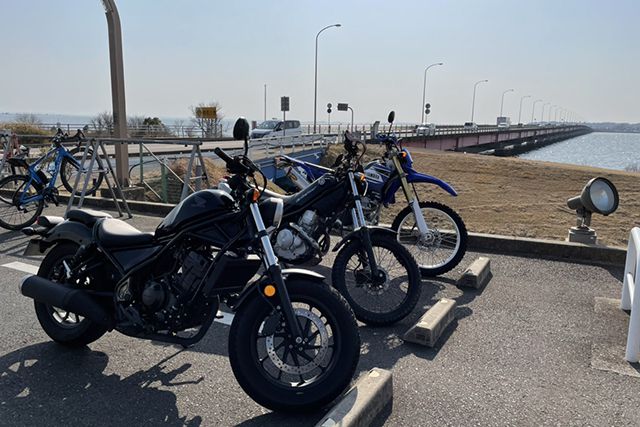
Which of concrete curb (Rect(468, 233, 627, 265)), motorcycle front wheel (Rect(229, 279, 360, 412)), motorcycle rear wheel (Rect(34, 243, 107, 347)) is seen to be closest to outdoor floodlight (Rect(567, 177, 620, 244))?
concrete curb (Rect(468, 233, 627, 265))

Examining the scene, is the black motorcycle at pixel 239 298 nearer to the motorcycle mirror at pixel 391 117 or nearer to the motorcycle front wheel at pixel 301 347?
the motorcycle front wheel at pixel 301 347

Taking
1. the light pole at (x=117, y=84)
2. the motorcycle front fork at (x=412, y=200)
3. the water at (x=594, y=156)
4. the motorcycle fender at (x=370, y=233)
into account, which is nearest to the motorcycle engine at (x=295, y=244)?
the motorcycle fender at (x=370, y=233)

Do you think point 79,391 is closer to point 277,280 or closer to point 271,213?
point 277,280

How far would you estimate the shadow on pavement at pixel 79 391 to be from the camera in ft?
9.02

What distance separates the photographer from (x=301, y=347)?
267cm

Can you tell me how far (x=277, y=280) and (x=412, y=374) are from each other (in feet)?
4.09

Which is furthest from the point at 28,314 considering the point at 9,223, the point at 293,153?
the point at 293,153

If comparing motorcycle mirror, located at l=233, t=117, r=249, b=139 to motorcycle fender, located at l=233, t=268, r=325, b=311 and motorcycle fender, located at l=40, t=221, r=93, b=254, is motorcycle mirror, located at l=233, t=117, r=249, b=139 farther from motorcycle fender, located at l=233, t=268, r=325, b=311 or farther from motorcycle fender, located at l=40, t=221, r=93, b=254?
motorcycle fender, located at l=40, t=221, r=93, b=254

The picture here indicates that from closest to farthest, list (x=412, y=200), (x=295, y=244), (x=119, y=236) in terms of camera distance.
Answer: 1. (x=119, y=236)
2. (x=295, y=244)
3. (x=412, y=200)

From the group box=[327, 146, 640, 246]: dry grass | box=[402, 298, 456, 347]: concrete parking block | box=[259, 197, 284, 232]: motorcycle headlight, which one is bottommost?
box=[327, 146, 640, 246]: dry grass

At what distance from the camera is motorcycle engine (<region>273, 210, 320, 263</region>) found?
164 inches

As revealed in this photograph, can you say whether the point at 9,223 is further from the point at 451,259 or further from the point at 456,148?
the point at 456,148

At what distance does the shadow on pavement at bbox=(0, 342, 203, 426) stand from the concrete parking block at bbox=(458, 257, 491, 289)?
275cm

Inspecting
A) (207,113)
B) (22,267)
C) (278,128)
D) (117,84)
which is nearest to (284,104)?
(278,128)
